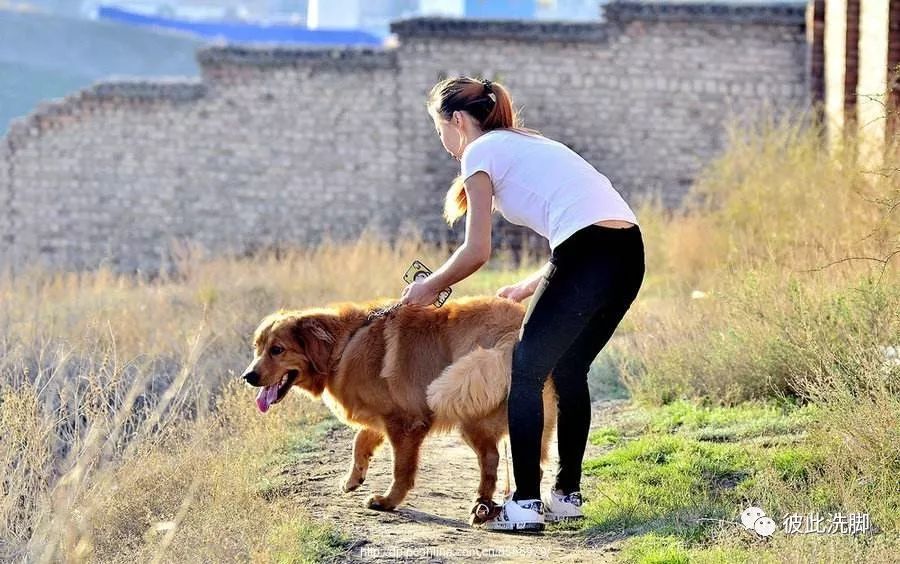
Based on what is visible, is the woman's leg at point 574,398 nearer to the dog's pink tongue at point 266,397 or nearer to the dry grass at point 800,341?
the dry grass at point 800,341

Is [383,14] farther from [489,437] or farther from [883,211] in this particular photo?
[489,437]

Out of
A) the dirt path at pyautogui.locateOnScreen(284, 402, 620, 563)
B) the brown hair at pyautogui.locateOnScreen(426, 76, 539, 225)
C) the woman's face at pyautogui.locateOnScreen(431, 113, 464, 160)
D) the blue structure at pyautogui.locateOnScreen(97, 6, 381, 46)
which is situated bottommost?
the dirt path at pyautogui.locateOnScreen(284, 402, 620, 563)

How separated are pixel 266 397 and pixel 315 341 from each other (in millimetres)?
380

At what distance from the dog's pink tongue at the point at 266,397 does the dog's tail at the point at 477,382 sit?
0.91 metres

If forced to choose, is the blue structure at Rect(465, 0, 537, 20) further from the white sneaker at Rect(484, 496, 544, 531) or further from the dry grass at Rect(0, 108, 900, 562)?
the white sneaker at Rect(484, 496, 544, 531)

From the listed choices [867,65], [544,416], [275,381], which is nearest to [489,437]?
[544,416]

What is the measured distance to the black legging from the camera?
220 inches

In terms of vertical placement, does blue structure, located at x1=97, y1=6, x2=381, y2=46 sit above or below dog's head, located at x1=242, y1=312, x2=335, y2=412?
above

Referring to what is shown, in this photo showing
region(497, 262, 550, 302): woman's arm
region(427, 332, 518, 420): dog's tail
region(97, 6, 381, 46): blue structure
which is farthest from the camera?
region(97, 6, 381, 46): blue structure

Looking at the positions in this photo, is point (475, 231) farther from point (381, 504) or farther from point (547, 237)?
point (381, 504)

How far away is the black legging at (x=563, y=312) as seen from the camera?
5.59m

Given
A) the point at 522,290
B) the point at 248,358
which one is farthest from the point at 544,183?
the point at 248,358

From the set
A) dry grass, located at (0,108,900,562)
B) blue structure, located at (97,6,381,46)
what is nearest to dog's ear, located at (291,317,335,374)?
dry grass, located at (0,108,900,562)

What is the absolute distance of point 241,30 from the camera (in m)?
44.7
